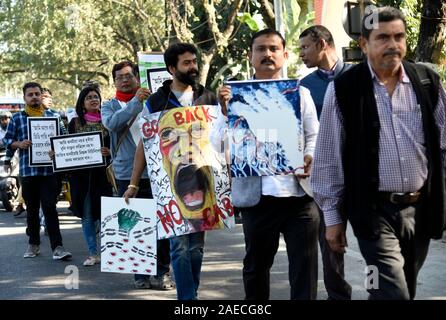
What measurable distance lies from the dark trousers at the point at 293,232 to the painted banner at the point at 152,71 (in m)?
3.44

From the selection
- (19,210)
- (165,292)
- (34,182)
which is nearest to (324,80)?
(165,292)

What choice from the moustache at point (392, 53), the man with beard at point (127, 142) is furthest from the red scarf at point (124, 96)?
the moustache at point (392, 53)

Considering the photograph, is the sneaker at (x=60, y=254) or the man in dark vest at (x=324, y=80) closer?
the man in dark vest at (x=324, y=80)

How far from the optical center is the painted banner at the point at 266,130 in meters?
4.86

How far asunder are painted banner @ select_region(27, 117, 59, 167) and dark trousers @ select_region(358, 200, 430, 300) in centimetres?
575

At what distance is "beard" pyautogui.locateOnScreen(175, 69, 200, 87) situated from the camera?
19.3 feet

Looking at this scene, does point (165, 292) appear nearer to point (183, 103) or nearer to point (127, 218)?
point (127, 218)

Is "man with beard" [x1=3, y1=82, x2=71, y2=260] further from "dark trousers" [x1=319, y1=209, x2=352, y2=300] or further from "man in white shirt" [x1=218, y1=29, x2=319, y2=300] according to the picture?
"man in white shirt" [x1=218, y1=29, x2=319, y2=300]

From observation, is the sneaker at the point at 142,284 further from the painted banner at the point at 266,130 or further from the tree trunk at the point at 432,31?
the tree trunk at the point at 432,31

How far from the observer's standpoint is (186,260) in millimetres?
5691

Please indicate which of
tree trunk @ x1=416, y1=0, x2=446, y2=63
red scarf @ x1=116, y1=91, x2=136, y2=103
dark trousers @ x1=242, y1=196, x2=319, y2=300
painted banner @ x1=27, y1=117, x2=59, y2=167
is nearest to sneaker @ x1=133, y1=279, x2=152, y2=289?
red scarf @ x1=116, y1=91, x2=136, y2=103

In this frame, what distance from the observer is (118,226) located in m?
6.35

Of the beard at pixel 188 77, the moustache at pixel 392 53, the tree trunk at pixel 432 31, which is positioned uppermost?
the tree trunk at pixel 432 31

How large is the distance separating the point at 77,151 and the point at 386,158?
538 centimetres
